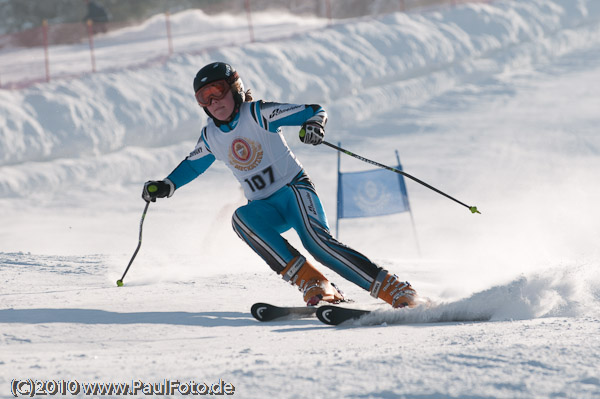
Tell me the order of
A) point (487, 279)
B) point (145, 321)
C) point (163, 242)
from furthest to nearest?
point (163, 242)
point (487, 279)
point (145, 321)

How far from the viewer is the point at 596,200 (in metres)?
9.97

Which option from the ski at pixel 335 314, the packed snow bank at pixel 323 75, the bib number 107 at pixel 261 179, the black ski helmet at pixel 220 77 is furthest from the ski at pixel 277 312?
the packed snow bank at pixel 323 75

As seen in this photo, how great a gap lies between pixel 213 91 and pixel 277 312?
121cm

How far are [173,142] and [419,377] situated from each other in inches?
458

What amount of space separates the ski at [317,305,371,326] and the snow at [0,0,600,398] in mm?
73

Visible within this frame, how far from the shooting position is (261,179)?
14.1 feet

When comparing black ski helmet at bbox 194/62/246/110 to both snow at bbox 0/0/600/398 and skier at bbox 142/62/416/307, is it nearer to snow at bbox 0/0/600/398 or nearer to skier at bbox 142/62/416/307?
skier at bbox 142/62/416/307

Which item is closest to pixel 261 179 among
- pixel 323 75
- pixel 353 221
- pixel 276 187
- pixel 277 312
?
pixel 276 187

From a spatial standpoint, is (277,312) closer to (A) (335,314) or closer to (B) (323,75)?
(A) (335,314)

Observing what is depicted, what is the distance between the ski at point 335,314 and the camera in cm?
354

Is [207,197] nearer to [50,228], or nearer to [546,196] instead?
[50,228]

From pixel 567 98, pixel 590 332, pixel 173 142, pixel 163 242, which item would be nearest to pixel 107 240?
pixel 163 242

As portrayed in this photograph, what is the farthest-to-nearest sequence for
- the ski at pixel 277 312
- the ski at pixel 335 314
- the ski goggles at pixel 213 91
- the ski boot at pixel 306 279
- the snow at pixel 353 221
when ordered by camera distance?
the ski goggles at pixel 213 91, the ski boot at pixel 306 279, the ski at pixel 277 312, the ski at pixel 335 314, the snow at pixel 353 221

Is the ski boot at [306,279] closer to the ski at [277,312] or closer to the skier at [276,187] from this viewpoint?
the skier at [276,187]
